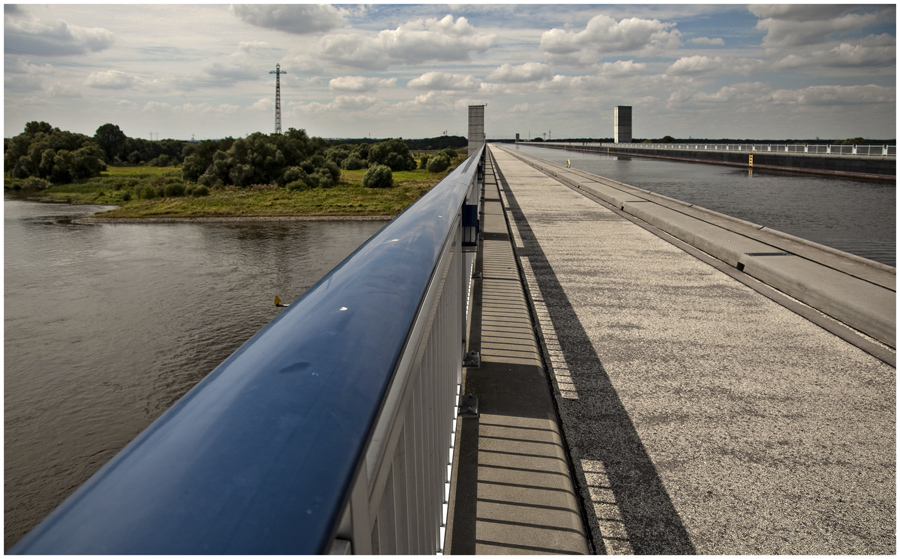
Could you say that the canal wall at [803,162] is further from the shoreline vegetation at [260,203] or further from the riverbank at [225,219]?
the riverbank at [225,219]

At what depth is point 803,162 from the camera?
2163 inches

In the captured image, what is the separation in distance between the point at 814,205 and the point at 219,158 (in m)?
82.7

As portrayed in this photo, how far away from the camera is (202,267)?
51625mm

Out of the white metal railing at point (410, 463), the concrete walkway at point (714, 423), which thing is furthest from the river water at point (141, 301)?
the white metal railing at point (410, 463)

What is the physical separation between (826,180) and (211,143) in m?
86.0

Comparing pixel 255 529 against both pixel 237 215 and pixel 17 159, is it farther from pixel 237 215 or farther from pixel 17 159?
pixel 17 159

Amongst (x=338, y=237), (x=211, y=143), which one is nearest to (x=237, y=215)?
(x=338, y=237)

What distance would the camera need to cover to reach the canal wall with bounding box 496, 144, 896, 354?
5.80 metres

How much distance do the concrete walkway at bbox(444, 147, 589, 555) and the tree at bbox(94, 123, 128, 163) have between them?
173053 mm

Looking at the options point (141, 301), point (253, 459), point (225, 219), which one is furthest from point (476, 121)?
point (253, 459)

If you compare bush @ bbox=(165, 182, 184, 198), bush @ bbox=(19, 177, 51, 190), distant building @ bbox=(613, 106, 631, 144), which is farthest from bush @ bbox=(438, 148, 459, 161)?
bush @ bbox=(19, 177, 51, 190)

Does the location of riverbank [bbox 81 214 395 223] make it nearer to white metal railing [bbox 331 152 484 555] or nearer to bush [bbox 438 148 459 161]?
bush [bbox 438 148 459 161]

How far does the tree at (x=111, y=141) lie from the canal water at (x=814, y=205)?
148 metres

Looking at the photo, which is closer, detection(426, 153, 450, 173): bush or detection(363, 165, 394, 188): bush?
detection(363, 165, 394, 188): bush
